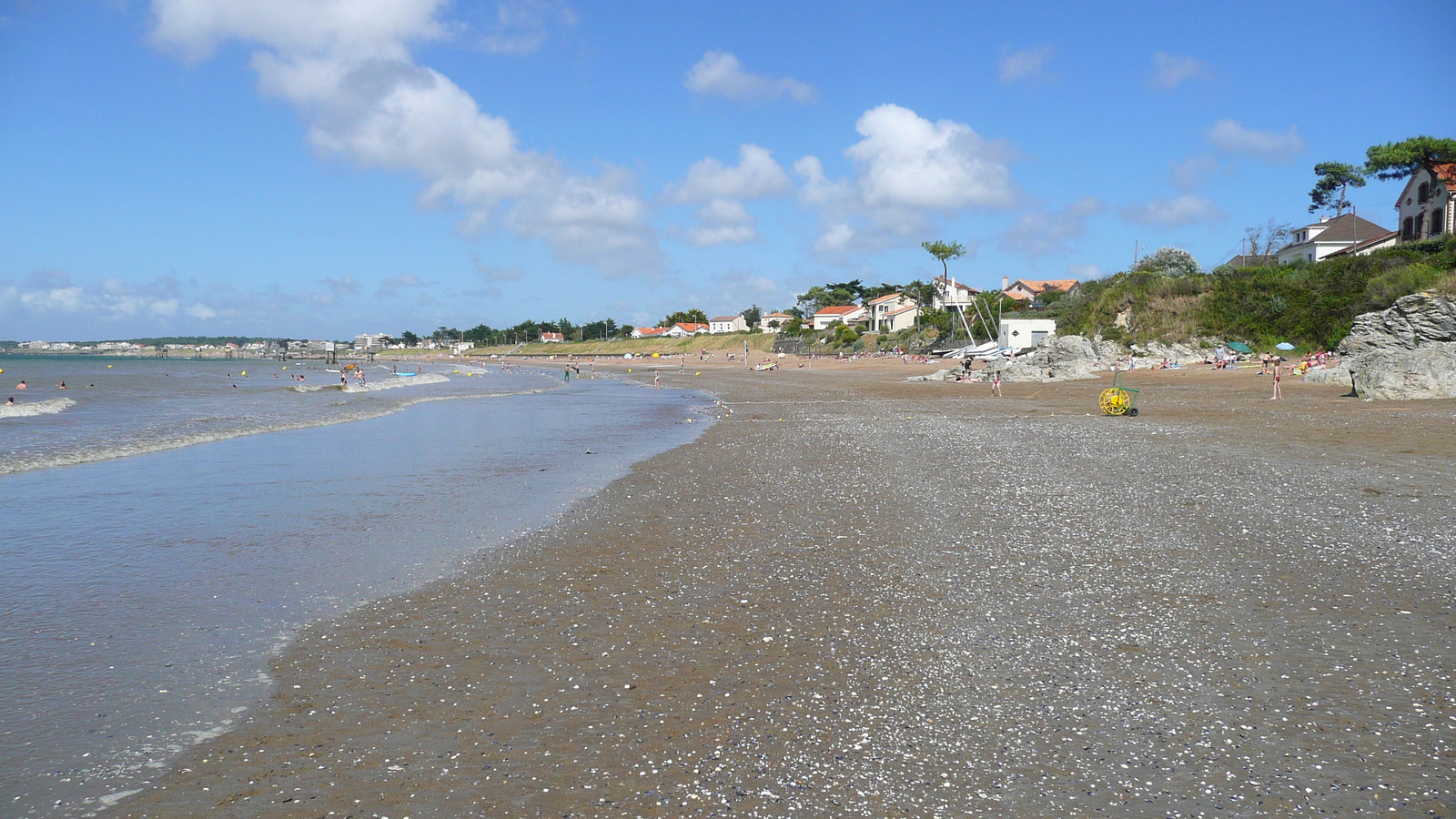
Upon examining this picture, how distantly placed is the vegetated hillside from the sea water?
36.8 metres

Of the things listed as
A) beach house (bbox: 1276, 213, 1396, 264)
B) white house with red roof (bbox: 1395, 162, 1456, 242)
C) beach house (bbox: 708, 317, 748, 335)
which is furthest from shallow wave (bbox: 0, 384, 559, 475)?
beach house (bbox: 708, 317, 748, 335)

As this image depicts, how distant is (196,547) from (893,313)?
337 ft

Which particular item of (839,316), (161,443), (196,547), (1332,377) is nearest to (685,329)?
(839,316)

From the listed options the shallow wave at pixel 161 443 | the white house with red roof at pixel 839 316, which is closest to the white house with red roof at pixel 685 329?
the white house with red roof at pixel 839 316

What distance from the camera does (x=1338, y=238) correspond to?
60.8 metres

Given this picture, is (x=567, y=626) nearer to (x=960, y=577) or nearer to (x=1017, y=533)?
(x=960, y=577)

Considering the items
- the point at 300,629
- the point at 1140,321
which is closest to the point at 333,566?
the point at 300,629

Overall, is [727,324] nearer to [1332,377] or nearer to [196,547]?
[1332,377]

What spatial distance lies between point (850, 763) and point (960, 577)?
139 inches

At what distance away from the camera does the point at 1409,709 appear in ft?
14.7

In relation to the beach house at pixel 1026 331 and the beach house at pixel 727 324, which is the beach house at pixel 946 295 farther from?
the beach house at pixel 727 324

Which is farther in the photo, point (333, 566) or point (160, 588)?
point (333, 566)

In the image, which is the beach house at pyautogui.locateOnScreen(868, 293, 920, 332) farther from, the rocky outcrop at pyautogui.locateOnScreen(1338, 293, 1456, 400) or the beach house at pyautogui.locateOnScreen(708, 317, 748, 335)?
the rocky outcrop at pyautogui.locateOnScreen(1338, 293, 1456, 400)

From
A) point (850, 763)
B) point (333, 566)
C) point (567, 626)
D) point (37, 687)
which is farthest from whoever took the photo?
point (333, 566)
